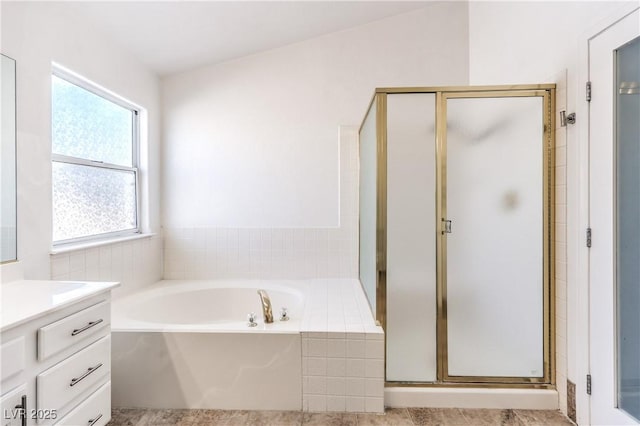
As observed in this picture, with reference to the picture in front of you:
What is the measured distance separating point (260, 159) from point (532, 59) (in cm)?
213

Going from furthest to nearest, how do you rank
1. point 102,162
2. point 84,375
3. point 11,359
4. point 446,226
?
point 102,162, point 446,226, point 84,375, point 11,359

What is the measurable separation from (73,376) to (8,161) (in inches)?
42.9

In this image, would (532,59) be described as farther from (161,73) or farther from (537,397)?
(161,73)

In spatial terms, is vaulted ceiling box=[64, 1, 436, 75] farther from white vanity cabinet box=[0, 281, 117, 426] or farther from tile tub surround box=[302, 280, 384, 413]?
tile tub surround box=[302, 280, 384, 413]

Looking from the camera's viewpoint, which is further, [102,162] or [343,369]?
[102,162]

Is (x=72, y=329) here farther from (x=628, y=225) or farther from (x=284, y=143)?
(x=628, y=225)

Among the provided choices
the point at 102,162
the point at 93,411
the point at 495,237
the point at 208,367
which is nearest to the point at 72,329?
the point at 93,411

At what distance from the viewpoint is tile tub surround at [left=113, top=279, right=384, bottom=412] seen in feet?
5.53

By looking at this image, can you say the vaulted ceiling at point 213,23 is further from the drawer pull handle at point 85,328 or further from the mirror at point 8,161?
the drawer pull handle at point 85,328

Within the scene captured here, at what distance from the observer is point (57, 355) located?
1164 millimetres

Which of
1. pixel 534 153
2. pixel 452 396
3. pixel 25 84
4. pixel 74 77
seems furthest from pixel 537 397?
pixel 74 77

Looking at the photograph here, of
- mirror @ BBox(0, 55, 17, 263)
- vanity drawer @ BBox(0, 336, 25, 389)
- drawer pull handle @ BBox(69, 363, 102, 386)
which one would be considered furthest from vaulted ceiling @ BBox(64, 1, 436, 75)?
drawer pull handle @ BBox(69, 363, 102, 386)

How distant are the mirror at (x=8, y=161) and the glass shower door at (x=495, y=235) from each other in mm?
2229

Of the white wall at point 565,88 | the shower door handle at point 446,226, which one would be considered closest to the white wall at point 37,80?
the shower door handle at point 446,226
